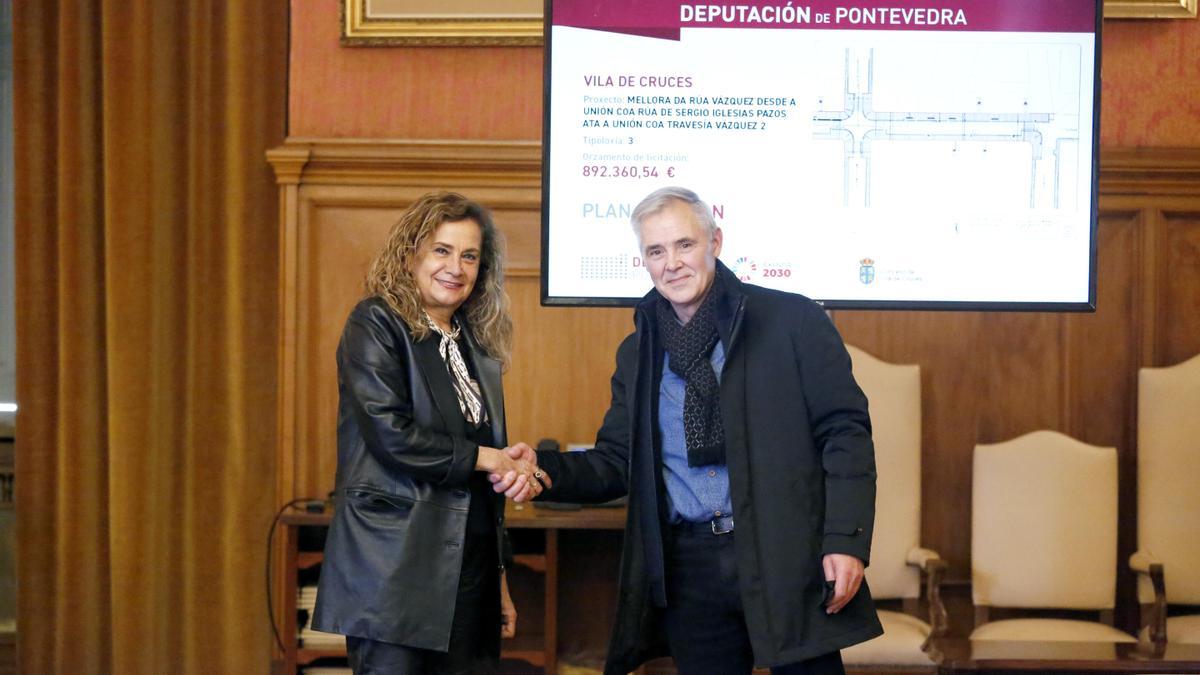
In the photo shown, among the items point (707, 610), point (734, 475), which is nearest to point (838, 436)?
point (734, 475)

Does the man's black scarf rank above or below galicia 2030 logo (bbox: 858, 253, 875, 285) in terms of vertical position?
below

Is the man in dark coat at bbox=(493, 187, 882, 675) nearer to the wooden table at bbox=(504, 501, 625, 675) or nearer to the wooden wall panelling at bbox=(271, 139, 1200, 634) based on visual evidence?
the wooden table at bbox=(504, 501, 625, 675)

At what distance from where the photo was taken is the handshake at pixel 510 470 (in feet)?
8.14

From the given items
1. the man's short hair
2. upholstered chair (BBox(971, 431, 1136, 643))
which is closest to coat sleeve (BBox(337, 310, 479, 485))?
the man's short hair

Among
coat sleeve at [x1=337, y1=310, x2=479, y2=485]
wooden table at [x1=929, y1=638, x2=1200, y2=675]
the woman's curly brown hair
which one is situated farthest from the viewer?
wooden table at [x1=929, y1=638, x2=1200, y2=675]

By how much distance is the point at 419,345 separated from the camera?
2516 millimetres

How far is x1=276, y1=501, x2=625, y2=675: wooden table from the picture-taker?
3.59 meters

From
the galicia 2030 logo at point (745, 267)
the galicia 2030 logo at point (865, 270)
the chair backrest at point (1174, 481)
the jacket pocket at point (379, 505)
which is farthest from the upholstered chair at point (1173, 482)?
the jacket pocket at point (379, 505)

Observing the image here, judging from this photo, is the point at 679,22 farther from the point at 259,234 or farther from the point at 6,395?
the point at 6,395

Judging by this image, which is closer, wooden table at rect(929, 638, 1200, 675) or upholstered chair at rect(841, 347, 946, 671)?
wooden table at rect(929, 638, 1200, 675)

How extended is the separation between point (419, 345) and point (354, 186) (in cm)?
180

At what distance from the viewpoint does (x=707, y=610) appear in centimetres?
241

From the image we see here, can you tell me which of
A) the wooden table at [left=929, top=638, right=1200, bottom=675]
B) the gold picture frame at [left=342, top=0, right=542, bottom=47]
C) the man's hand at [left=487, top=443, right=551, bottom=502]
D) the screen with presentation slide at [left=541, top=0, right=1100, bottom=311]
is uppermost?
the gold picture frame at [left=342, top=0, right=542, bottom=47]

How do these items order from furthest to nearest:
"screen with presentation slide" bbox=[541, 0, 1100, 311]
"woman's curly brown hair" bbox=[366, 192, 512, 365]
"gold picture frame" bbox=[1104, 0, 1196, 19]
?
1. "gold picture frame" bbox=[1104, 0, 1196, 19]
2. "screen with presentation slide" bbox=[541, 0, 1100, 311]
3. "woman's curly brown hair" bbox=[366, 192, 512, 365]
